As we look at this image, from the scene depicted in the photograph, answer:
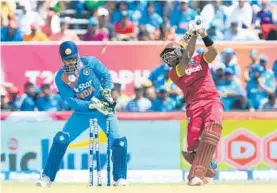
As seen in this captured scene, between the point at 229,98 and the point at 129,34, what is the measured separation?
2.68m

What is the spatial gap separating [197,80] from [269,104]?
5007 mm

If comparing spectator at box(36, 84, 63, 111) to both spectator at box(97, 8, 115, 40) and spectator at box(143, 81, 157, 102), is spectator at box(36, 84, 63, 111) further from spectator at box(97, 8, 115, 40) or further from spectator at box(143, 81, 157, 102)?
spectator at box(97, 8, 115, 40)

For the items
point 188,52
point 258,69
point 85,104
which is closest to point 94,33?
point 258,69

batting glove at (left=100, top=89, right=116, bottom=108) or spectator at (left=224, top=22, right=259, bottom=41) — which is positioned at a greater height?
spectator at (left=224, top=22, right=259, bottom=41)

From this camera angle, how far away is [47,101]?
17.6 m

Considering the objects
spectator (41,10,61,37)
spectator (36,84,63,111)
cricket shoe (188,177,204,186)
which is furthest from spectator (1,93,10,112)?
cricket shoe (188,177,204,186)

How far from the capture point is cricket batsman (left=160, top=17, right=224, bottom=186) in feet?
41.0

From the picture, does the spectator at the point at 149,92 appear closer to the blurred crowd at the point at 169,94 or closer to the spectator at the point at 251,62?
the blurred crowd at the point at 169,94

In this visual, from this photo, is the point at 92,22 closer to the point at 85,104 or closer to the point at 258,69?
the point at 258,69

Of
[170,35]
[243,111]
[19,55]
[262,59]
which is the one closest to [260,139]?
[243,111]

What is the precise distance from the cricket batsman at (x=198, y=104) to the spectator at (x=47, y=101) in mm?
→ 5096

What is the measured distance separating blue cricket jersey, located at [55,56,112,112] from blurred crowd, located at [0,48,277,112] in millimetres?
4068

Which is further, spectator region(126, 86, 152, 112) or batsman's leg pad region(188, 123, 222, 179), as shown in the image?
spectator region(126, 86, 152, 112)

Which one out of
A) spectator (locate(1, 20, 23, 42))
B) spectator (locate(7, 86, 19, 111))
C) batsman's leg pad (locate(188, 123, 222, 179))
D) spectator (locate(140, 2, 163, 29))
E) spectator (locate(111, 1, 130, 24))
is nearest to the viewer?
batsman's leg pad (locate(188, 123, 222, 179))
